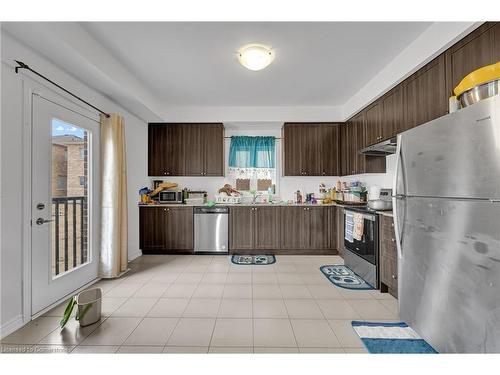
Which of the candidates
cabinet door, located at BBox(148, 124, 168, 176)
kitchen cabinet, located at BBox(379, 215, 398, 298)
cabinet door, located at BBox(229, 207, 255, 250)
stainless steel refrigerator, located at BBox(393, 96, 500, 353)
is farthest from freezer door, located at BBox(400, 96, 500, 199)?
Answer: cabinet door, located at BBox(148, 124, 168, 176)

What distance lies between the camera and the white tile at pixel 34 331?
1802 mm

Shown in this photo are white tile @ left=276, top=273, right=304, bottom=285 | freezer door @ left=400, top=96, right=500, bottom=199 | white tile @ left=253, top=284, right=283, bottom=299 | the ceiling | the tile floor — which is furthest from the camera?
white tile @ left=276, top=273, right=304, bottom=285

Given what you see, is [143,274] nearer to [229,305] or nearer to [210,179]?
[229,305]

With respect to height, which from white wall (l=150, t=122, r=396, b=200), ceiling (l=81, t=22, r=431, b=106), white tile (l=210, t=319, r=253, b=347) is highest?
ceiling (l=81, t=22, r=431, b=106)

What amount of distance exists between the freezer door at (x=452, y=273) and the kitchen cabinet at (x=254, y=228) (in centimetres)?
242

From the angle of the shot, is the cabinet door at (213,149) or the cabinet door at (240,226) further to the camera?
the cabinet door at (213,149)

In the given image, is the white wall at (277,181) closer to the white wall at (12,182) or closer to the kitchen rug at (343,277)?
the kitchen rug at (343,277)

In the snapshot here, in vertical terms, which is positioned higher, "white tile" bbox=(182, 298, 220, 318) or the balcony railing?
the balcony railing

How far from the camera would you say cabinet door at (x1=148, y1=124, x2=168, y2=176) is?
4.49 meters

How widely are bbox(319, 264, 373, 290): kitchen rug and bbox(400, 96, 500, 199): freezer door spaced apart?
150 cm

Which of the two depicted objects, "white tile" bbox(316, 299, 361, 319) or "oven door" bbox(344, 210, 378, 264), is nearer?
"white tile" bbox(316, 299, 361, 319)

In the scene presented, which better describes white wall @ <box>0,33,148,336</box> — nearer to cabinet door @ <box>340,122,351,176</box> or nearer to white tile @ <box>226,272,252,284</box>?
white tile @ <box>226,272,252,284</box>

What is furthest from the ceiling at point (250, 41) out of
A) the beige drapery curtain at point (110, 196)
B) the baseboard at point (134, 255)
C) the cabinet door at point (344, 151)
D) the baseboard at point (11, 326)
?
the baseboard at point (134, 255)

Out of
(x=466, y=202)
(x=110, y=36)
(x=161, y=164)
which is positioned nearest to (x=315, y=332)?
(x=466, y=202)
